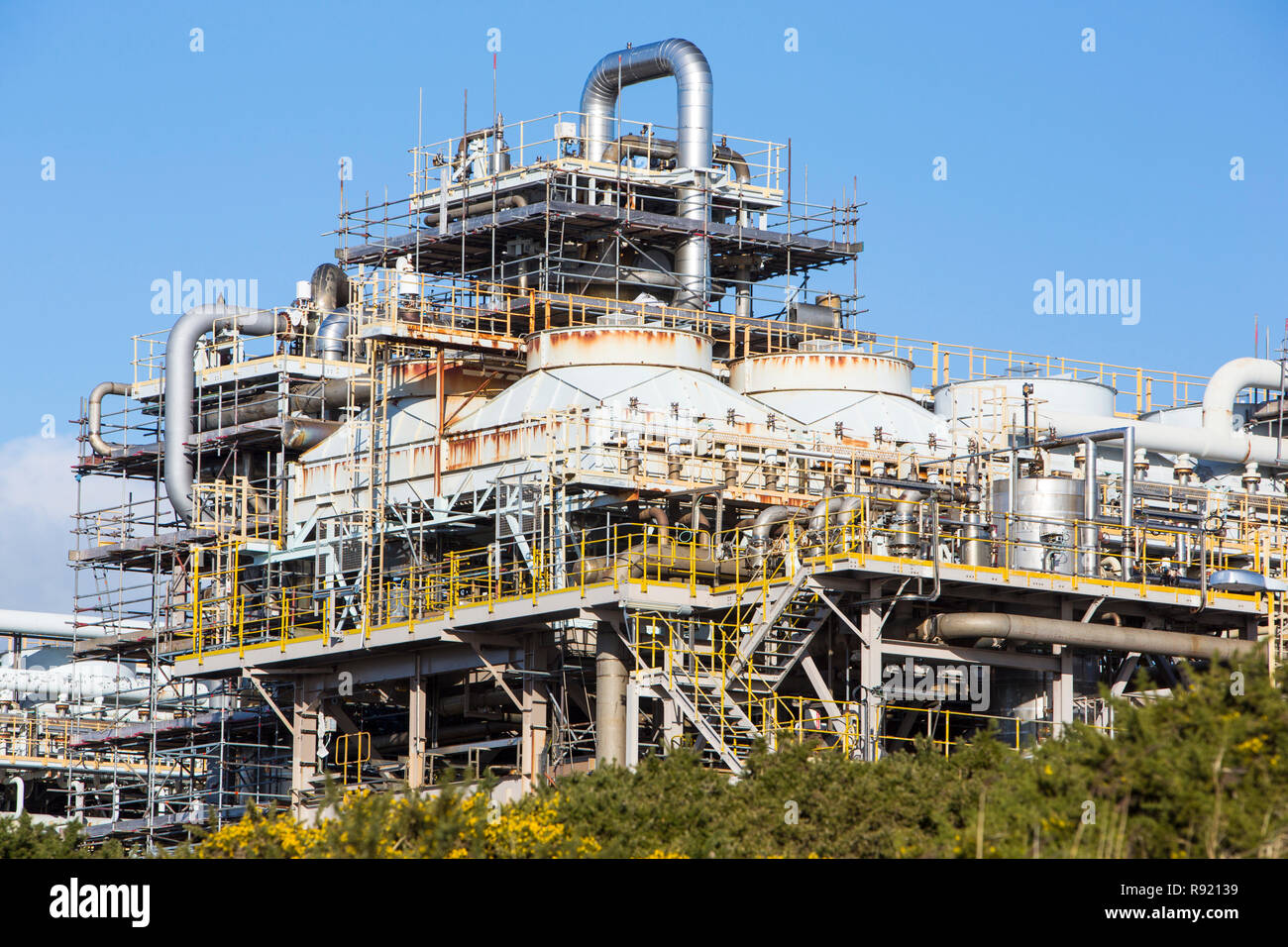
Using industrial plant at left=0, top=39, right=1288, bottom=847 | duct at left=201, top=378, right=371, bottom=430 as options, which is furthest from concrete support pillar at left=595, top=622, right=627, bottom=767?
duct at left=201, top=378, right=371, bottom=430

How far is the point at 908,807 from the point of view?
106 feet

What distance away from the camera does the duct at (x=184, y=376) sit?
60.9m

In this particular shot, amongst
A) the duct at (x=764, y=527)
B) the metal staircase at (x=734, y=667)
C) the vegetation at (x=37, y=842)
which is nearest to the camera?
the vegetation at (x=37, y=842)

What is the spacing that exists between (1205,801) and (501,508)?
24.7m

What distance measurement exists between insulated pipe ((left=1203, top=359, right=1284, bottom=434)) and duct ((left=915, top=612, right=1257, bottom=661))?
13.9 m

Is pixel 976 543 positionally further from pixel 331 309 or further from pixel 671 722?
pixel 331 309

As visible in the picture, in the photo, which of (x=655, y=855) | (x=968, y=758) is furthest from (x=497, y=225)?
(x=655, y=855)

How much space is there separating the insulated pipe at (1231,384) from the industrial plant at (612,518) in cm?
12

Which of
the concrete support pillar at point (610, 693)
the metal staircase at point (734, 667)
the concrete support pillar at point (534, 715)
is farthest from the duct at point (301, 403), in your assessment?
the metal staircase at point (734, 667)

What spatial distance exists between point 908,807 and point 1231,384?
30395 mm

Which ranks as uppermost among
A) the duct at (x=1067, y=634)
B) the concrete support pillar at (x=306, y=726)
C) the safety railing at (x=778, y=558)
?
the safety railing at (x=778, y=558)

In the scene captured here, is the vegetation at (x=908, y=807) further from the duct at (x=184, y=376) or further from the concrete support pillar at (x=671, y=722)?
the duct at (x=184, y=376)

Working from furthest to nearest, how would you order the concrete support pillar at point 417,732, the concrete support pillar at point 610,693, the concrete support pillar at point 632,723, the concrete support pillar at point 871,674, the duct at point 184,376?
the duct at point 184,376
the concrete support pillar at point 417,732
the concrete support pillar at point 610,693
the concrete support pillar at point 632,723
the concrete support pillar at point 871,674

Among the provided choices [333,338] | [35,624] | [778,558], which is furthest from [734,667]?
[35,624]
